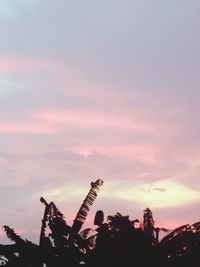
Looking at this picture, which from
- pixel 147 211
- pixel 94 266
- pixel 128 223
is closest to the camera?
pixel 94 266

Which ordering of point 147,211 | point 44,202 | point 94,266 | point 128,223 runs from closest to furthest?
point 94,266 < point 128,223 < point 44,202 < point 147,211

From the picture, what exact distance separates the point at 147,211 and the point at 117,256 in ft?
9.31

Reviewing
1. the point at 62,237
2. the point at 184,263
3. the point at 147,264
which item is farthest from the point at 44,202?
the point at 184,263

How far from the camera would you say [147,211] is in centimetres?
1133

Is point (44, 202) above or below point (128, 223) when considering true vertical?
above

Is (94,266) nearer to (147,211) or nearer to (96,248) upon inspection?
(96,248)

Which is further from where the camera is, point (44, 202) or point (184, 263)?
point (44, 202)

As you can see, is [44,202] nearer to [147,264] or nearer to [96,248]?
[96,248]

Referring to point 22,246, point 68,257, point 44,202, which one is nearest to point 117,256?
point 68,257

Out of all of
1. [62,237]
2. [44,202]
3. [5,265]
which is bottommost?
[5,265]

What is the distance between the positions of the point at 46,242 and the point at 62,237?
42cm

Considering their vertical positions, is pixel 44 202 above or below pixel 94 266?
above

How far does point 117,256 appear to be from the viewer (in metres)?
8.70

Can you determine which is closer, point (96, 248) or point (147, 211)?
point (96, 248)
